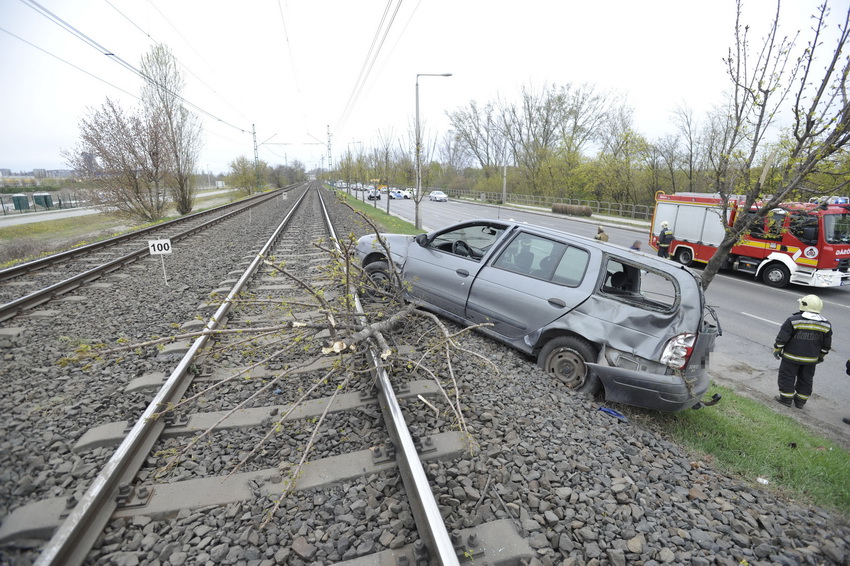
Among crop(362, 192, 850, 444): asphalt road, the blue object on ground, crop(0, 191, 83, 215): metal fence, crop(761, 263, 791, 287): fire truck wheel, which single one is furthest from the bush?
crop(0, 191, 83, 215): metal fence

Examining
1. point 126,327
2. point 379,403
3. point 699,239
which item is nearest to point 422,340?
point 379,403

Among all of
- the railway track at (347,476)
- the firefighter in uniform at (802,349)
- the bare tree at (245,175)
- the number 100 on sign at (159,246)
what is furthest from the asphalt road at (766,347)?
the bare tree at (245,175)

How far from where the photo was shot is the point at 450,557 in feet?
6.57

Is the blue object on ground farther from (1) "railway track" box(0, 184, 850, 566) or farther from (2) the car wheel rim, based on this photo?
(2) the car wheel rim

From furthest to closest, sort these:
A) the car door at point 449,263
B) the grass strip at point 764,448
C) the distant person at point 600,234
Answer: the distant person at point 600,234 → the car door at point 449,263 → the grass strip at point 764,448

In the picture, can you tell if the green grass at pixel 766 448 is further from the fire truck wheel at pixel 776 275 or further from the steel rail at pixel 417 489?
the fire truck wheel at pixel 776 275

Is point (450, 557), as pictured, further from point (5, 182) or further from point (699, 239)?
point (5, 182)

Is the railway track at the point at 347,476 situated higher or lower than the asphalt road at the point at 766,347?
higher

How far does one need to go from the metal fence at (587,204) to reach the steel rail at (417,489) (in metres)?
35.7

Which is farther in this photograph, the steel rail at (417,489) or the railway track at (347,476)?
the railway track at (347,476)

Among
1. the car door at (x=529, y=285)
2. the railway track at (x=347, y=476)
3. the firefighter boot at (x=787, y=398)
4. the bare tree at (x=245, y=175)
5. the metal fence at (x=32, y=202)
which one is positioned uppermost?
the bare tree at (x=245, y=175)

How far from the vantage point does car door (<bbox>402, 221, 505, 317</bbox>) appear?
5383 millimetres

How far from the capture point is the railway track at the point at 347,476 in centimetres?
222

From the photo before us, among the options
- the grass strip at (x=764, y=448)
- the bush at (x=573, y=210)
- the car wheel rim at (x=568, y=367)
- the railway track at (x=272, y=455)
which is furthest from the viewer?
the bush at (x=573, y=210)
